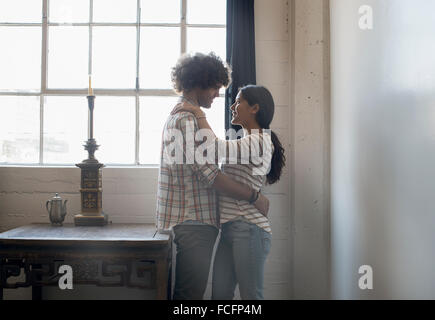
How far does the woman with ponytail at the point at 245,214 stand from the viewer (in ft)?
5.55

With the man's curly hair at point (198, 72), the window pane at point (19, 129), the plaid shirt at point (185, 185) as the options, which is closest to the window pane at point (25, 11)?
the window pane at point (19, 129)

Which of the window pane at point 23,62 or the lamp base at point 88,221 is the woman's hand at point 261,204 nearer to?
the lamp base at point 88,221

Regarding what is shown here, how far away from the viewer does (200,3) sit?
293 centimetres

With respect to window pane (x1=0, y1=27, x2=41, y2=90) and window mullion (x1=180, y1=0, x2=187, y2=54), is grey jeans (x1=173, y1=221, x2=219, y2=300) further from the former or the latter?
window pane (x1=0, y1=27, x2=41, y2=90)

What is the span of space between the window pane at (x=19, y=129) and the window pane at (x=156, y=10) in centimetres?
106

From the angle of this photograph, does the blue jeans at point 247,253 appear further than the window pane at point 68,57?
No

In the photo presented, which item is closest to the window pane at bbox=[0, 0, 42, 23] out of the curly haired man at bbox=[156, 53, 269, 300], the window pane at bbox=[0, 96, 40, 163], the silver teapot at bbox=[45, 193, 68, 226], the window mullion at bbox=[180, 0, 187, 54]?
the window pane at bbox=[0, 96, 40, 163]

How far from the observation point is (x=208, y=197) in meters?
1.76

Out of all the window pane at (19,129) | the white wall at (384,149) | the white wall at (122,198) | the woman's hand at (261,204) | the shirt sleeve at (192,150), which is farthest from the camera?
the window pane at (19,129)

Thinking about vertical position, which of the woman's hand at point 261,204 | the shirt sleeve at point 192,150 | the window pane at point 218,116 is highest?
the window pane at point 218,116

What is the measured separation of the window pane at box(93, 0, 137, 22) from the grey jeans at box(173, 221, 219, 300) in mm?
1923

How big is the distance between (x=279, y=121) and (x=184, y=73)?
44.5 inches
